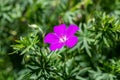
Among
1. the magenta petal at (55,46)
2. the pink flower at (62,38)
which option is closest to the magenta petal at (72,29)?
the pink flower at (62,38)

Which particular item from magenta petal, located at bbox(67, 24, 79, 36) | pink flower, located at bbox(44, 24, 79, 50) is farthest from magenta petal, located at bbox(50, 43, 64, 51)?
magenta petal, located at bbox(67, 24, 79, 36)

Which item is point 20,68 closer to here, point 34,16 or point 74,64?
point 34,16

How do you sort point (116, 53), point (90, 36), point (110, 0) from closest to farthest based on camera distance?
point (90, 36) < point (116, 53) < point (110, 0)

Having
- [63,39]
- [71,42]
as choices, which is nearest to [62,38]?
[63,39]

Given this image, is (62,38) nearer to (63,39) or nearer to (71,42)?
(63,39)

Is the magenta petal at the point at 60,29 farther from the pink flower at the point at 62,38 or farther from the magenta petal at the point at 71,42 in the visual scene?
the magenta petal at the point at 71,42

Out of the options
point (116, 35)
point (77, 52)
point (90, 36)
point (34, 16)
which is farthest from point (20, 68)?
point (116, 35)

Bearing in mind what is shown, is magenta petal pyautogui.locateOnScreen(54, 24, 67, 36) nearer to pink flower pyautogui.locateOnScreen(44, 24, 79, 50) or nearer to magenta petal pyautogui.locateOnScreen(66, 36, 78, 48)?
pink flower pyautogui.locateOnScreen(44, 24, 79, 50)
